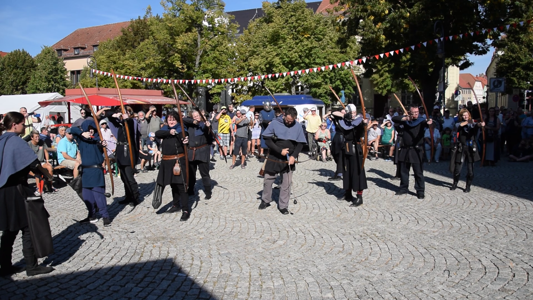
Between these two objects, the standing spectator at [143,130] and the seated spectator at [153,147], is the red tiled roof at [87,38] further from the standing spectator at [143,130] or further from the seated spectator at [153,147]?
the seated spectator at [153,147]

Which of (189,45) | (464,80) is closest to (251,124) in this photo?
(189,45)

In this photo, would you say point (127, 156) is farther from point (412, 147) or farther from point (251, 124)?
point (251, 124)

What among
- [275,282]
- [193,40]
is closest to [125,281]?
[275,282]

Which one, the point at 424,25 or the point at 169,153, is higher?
the point at 424,25

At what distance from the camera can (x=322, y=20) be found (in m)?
36.2

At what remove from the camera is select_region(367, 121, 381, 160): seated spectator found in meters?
16.5

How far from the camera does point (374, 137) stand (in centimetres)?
1652

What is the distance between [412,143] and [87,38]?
66.2 metres

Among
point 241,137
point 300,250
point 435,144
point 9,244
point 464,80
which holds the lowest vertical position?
point 300,250

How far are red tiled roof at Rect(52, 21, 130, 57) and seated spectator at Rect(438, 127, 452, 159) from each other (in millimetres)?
56813

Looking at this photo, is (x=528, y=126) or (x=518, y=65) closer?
(x=528, y=126)

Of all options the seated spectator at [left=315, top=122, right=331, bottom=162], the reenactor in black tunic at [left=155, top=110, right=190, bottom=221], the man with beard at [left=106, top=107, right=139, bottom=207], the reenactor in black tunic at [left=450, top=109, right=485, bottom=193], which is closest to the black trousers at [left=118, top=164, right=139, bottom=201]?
the man with beard at [left=106, top=107, right=139, bottom=207]

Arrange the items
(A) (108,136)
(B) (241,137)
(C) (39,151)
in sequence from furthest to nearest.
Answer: (B) (241,137) < (C) (39,151) < (A) (108,136)

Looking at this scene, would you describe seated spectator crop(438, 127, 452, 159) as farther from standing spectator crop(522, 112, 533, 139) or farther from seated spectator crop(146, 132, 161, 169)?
seated spectator crop(146, 132, 161, 169)
